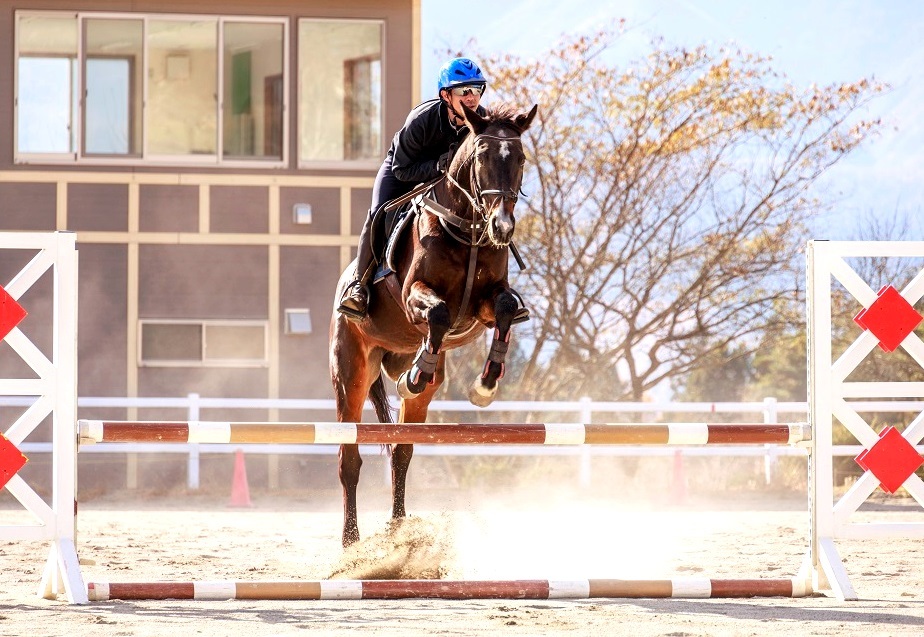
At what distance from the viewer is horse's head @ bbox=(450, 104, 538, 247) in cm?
555

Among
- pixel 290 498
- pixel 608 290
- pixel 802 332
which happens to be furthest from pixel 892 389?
pixel 802 332

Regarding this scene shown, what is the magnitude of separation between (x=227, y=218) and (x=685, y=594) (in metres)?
9.75

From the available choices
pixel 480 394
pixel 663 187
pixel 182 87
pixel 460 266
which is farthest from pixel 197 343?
pixel 480 394

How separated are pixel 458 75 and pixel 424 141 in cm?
48

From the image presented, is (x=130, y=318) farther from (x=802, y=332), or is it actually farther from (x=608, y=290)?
(x=802, y=332)

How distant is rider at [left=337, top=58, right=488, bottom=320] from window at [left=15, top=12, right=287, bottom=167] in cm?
752

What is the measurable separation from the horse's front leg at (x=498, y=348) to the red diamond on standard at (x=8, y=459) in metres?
2.07

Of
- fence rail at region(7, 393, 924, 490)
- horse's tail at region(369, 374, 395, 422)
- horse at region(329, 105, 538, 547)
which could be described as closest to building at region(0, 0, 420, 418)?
fence rail at region(7, 393, 924, 490)

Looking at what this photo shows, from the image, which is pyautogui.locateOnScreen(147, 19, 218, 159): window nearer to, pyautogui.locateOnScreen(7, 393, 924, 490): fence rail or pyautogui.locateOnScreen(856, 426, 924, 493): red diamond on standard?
pyautogui.locateOnScreen(7, 393, 924, 490): fence rail

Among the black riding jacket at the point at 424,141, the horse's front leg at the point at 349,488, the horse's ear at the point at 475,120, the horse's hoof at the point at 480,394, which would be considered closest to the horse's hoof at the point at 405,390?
the horse's hoof at the point at 480,394

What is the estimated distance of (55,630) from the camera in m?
4.47

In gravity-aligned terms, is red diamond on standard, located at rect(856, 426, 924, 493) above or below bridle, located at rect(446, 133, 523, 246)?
below

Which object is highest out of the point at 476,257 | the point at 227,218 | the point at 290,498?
the point at 227,218

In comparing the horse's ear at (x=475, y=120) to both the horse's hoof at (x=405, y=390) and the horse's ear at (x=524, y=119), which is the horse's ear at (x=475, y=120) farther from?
the horse's hoof at (x=405, y=390)
